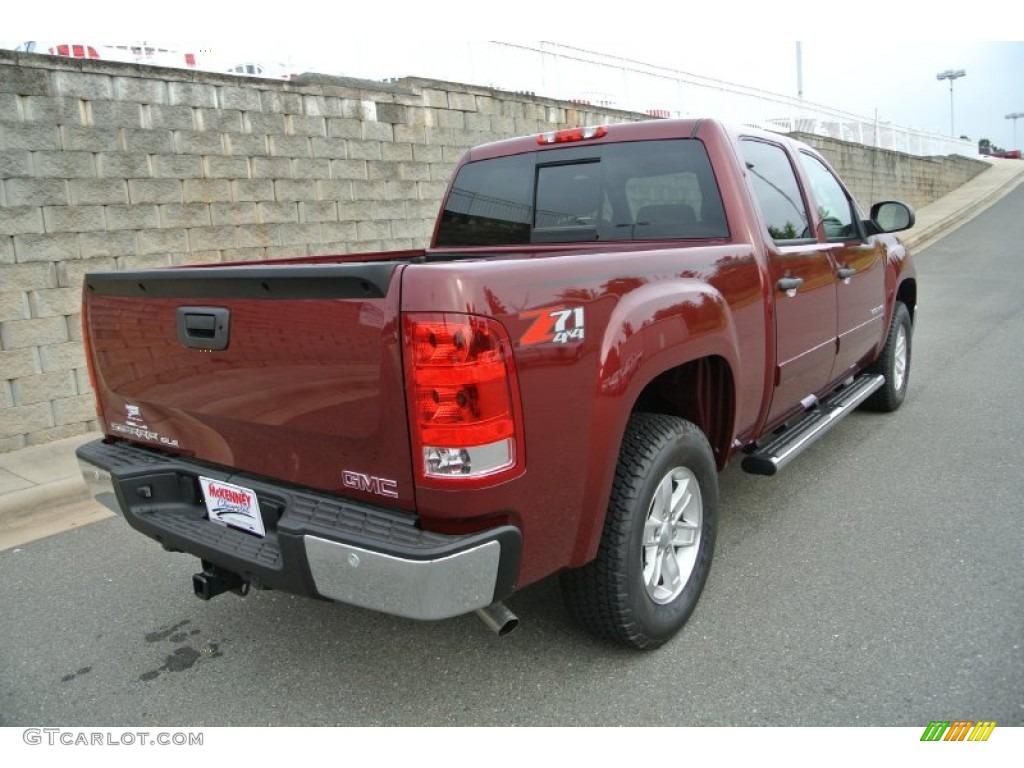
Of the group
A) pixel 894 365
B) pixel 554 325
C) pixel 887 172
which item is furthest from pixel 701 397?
pixel 887 172

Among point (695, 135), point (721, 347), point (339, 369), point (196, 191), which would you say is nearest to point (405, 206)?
point (196, 191)

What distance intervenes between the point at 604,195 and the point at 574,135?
1.15 ft

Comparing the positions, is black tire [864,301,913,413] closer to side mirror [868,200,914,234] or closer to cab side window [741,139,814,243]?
side mirror [868,200,914,234]

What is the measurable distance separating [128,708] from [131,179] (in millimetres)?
4667

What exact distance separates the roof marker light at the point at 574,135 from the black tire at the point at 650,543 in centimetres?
155

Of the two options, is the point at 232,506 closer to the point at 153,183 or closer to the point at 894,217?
the point at 894,217

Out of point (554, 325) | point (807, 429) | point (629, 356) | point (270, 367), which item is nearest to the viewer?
point (554, 325)

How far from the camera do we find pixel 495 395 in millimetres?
2094

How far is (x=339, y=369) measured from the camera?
7.28 ft

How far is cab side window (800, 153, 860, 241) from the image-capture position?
14.6 feet

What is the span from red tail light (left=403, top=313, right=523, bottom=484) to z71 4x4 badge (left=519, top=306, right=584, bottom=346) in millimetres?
99

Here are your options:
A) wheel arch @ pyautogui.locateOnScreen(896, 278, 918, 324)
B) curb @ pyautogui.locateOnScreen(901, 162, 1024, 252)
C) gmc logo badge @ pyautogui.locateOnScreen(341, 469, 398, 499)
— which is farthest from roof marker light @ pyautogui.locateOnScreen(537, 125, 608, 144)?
curb @ pyautogui.locateOnScreen(901, 162, 1024, 252)

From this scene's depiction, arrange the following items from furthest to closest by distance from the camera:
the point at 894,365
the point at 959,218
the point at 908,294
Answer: the point at 959,218 → the point at 908,294 → the point at 894,365
